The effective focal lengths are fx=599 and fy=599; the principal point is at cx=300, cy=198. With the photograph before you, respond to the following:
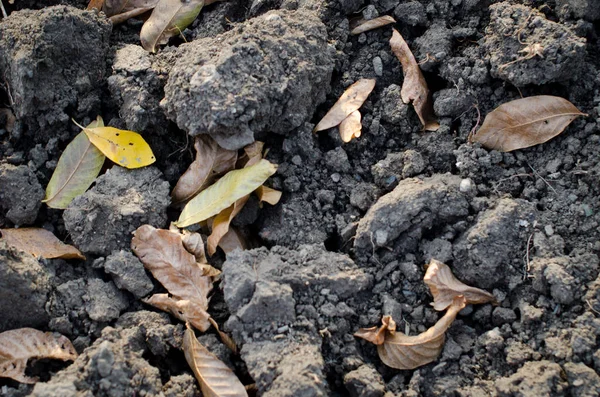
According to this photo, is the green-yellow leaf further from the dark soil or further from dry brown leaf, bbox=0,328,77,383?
dry brown leaf, bbox=0,328,77,383

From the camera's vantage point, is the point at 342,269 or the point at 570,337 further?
the point at 342,269

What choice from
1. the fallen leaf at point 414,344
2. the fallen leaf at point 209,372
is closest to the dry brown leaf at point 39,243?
the fallen leaf at point 209,372

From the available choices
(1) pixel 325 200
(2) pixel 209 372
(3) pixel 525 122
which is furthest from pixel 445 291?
(2) pixel 209 372

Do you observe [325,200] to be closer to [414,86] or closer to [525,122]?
[414,86]

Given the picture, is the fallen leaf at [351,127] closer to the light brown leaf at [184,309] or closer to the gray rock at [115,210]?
the gray rock at [115,210]

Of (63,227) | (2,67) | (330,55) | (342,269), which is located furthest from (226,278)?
(2,67)

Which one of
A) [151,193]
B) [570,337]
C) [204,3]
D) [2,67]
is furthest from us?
[204,3]

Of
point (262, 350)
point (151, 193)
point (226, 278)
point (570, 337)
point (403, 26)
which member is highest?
point (403, 26)

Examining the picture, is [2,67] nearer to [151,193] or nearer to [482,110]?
[151,193]

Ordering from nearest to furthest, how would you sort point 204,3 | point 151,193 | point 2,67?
point 151,193 → point 2,67 → point 204,3
